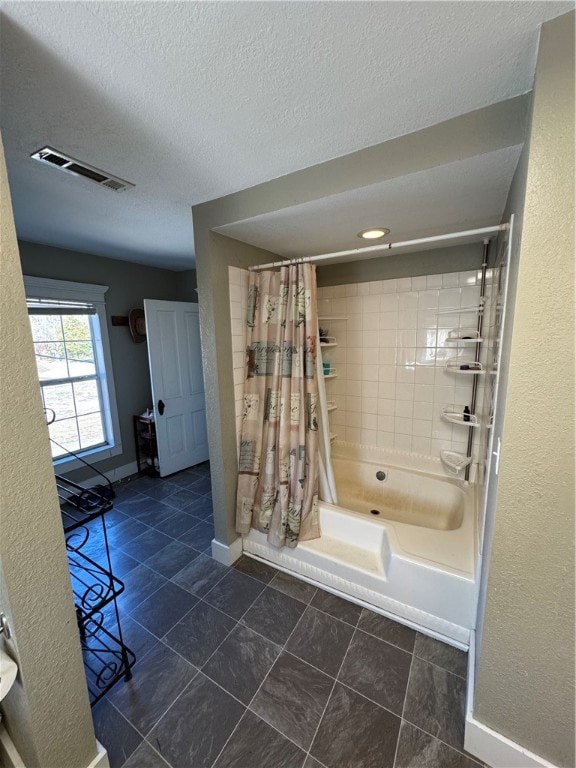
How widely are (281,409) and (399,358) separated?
1.15 meters

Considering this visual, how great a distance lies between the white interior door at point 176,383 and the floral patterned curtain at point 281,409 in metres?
1.57

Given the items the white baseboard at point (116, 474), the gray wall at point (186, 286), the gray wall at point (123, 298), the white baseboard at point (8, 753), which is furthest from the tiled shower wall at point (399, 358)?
the white baseboard at point (8, 753)

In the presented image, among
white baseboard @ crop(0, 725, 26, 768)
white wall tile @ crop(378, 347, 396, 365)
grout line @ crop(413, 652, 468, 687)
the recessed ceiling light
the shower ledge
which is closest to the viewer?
white baseboard @ crop(0, 725, 26, 768)

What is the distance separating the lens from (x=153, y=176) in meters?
1.48

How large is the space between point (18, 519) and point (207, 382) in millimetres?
1190

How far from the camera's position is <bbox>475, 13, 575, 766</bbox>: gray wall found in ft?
2.65

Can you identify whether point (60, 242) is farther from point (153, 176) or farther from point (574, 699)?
point (574, 699)

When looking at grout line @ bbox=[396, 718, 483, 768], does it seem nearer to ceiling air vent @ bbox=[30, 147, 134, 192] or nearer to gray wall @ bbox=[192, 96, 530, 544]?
gray wall @ bbox=[192, 96, 530, 544]

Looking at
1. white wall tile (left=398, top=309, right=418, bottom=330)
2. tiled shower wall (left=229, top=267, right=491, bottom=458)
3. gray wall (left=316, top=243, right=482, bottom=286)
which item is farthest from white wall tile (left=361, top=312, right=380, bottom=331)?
gray wall (left=316, top=243, right=482, bottom=286)

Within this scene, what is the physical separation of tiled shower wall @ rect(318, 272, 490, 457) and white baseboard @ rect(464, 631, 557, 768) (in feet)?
5.13

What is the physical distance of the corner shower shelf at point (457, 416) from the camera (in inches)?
83.2

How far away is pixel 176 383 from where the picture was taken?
3.42m

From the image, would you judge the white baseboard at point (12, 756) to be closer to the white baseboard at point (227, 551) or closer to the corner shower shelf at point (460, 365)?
the white baseboard at point (227, 551)

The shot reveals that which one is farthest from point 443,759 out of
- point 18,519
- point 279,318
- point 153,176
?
point 153,176
